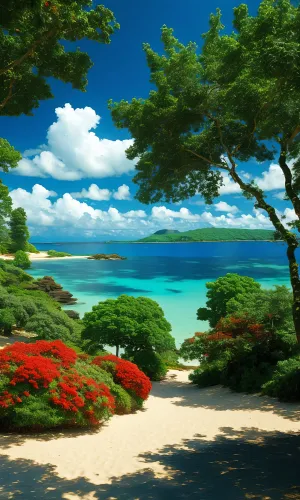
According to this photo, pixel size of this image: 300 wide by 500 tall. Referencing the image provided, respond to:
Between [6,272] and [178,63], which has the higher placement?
[178,63]

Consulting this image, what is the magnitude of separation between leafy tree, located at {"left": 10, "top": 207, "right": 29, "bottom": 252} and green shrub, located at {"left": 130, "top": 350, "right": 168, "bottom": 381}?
2606 inches

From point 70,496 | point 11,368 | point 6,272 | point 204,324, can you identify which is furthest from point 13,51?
point 6,272

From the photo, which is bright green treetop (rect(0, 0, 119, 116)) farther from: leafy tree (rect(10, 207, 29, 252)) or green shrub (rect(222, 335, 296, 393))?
leafy tree (rect(10, 207, 29, 252))

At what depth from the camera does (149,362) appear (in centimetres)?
1911

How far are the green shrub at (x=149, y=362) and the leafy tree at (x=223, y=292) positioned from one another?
621 centimetres

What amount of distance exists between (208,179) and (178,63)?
427 centimetres

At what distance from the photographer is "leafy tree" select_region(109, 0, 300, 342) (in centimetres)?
987

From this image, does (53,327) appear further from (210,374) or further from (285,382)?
(285,382)

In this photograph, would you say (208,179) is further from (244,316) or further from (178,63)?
(244,316)

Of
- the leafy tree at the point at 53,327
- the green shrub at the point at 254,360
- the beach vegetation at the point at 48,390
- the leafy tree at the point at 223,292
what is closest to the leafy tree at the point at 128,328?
the leafy tree at the point at 53,327

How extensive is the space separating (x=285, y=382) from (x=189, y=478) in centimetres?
719

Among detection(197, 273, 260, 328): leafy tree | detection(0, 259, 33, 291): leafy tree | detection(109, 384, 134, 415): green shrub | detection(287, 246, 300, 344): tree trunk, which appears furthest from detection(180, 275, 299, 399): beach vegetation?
detection(0, 259, 33, 291): leafy tree

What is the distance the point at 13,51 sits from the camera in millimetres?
7609

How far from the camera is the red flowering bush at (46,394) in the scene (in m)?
8.77
